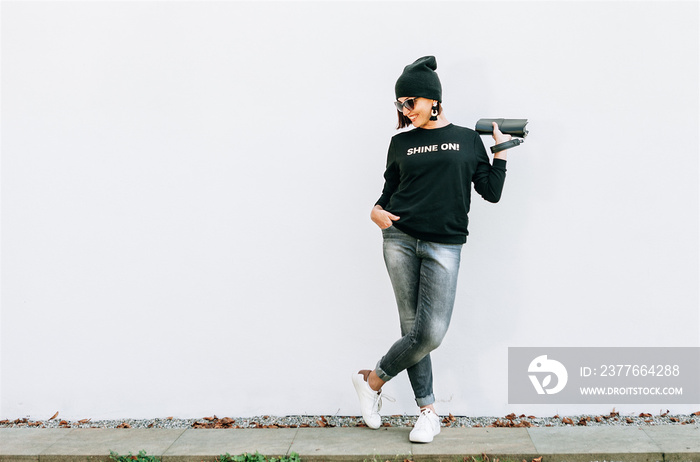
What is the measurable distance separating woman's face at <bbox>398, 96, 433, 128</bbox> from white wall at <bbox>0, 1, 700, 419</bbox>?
603 millimetres

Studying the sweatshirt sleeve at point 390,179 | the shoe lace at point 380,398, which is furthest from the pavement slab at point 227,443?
the sweatshirt sleeve at point 390,179

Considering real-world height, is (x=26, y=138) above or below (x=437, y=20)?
below

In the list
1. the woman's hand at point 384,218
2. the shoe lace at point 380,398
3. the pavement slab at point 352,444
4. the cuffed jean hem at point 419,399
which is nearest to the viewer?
the pavement slab at point 352,444

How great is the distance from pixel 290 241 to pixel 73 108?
5.09ft

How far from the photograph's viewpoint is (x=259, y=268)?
4117 millimetres

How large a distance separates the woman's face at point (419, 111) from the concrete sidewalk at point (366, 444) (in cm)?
162

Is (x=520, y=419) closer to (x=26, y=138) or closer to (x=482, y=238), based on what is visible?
(x=482, y=238)

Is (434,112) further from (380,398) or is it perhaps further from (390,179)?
(380,398)

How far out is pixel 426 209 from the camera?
3387 mm

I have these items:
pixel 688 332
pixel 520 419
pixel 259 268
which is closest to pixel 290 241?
pixel 259 268

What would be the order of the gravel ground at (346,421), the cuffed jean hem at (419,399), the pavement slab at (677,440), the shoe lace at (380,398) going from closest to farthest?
the pavement slab at (677,440) → the cuffed jean hem at (419,399) → the shoe lace at (380,398) → the gravel ground at (346,421)

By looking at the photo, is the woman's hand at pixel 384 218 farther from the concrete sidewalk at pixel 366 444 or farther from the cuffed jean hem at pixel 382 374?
the concrete sidewalk at pixel 366 444

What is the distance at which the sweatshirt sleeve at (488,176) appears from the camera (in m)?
3.37

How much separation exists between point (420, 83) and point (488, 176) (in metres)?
0.56
